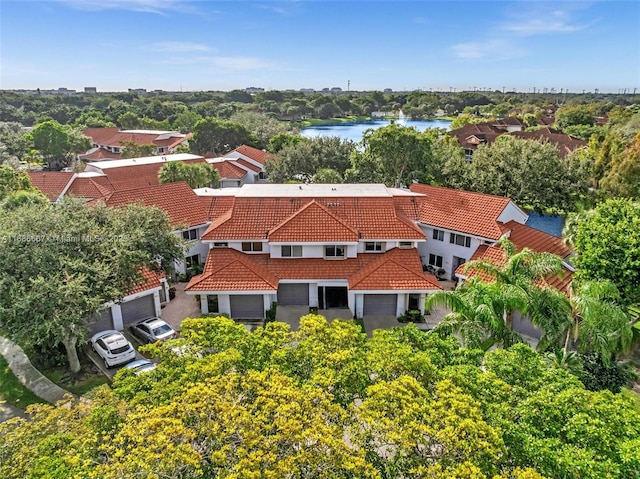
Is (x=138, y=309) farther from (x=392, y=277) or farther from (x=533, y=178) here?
(x=533, y=178)

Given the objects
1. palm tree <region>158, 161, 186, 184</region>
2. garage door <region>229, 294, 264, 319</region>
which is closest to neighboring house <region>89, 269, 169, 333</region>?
garage door <region>229, 294, 264, 319</region>

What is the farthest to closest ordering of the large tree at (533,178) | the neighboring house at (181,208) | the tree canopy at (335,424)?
1. the large tree at (533,178)
2. the neighboring house at (181,208)
3. the tree canopy at (335,424)

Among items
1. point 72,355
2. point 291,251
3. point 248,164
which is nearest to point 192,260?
point 291,251

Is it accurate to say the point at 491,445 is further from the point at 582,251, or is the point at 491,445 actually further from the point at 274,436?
the point at 582,251

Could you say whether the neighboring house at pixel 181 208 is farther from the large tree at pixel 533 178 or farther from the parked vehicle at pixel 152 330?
the large tree at pixel 533 178

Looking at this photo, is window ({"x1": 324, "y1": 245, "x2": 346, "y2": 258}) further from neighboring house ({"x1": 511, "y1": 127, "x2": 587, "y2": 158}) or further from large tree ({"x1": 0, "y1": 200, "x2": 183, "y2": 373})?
neighboring house ({"x1": 511, "y1": 127, "x2": 587, "y2": 158})

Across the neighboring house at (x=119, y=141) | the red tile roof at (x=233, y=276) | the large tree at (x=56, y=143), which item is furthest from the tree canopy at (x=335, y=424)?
the neighboring house at (x=119, y=141)

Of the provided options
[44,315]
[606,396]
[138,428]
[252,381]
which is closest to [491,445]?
[606,396]
